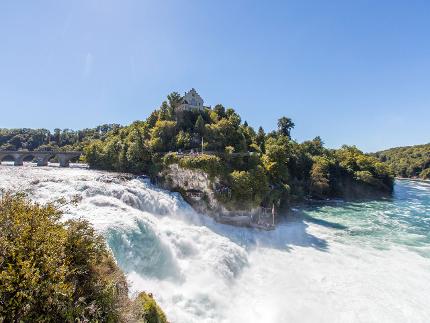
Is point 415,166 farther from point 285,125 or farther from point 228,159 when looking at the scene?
point 228,159

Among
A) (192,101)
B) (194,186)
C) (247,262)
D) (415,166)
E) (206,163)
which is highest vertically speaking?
(192,101)

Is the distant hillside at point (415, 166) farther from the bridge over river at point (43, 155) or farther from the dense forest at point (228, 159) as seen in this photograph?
the bridge over river at point (43, 155)

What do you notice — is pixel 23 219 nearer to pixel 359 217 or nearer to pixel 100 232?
pixel 100 232

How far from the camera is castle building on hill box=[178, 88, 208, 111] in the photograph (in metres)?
49.6

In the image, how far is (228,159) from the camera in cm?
3897

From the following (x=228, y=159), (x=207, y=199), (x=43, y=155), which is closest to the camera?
(x=207, y=199)

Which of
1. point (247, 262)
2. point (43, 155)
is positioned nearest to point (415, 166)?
point (247, 262)

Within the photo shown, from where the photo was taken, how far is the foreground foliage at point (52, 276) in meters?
7.33

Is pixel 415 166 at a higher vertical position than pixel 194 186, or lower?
higher

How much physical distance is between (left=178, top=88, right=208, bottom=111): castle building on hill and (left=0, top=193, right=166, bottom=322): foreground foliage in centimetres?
3965

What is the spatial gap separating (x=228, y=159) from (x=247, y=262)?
16.7 m

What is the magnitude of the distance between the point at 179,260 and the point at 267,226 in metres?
14.4

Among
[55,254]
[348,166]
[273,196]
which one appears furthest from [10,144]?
[55,254]

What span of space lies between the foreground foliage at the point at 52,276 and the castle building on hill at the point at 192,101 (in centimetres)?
3965
